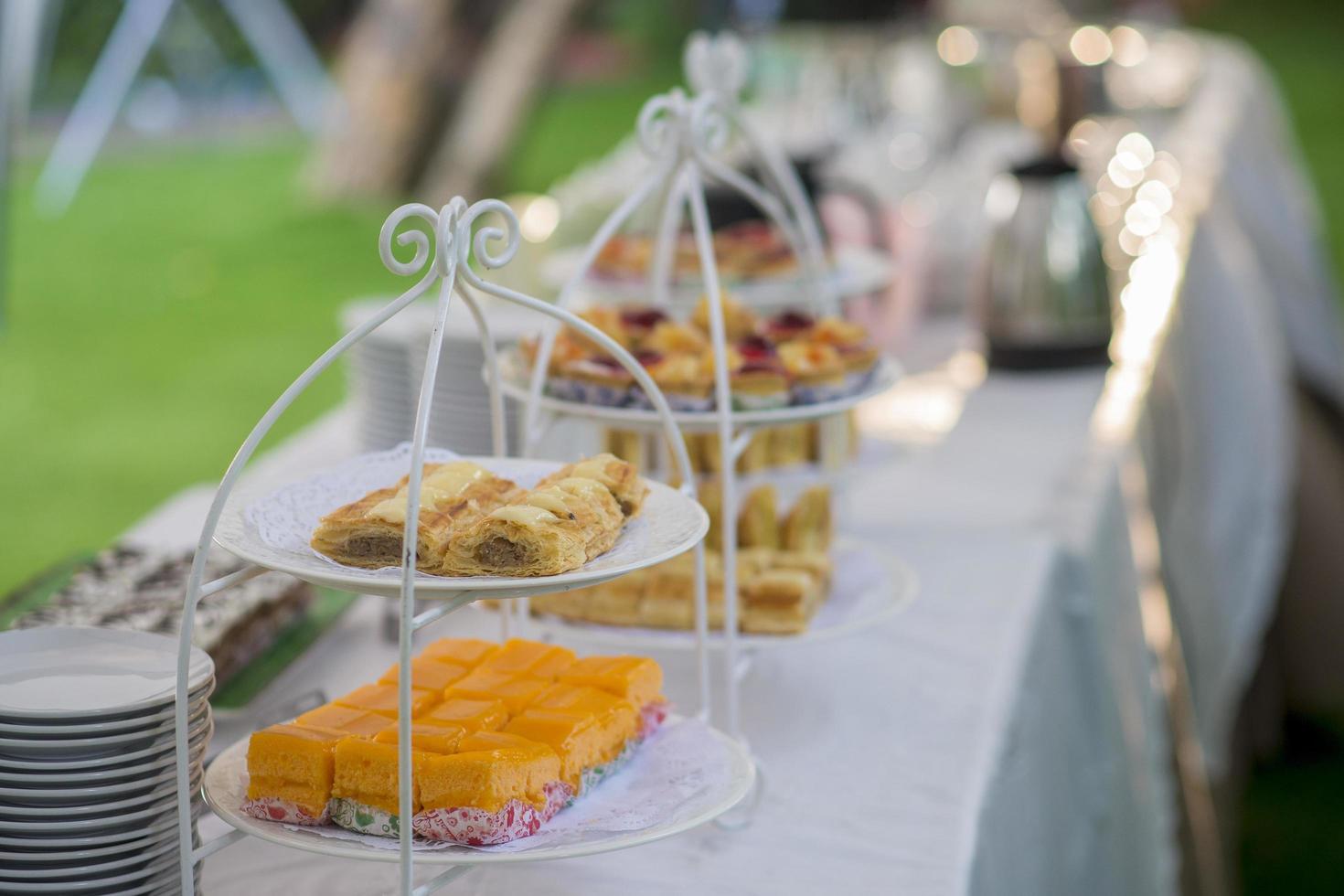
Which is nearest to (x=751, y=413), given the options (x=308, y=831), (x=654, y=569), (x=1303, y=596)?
(x=654, y=569)

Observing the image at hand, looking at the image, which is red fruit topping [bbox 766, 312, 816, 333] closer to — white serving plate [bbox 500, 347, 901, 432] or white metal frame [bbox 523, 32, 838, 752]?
white metal frame [bbox 523, 32, 838, 752]

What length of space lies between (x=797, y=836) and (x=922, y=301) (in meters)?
1.42

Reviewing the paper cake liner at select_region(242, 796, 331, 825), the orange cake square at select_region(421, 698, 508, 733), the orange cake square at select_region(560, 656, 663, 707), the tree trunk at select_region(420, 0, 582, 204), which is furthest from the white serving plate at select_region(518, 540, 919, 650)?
the tree trunk at select_region(420, 0, 582, 204)

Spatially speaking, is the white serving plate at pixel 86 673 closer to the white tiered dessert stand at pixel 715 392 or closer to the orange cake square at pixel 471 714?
the orange cake square at pixel 471 714

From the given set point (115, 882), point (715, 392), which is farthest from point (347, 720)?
point (715, 392)

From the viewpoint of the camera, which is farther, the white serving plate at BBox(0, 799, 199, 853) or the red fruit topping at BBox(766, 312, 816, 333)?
the red fruit topping at BBox(766, 312, 816, 333)

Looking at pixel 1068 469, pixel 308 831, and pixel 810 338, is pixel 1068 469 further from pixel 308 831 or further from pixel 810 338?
pixel 308 831

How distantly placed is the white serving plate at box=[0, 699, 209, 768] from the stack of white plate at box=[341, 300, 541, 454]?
0.51m

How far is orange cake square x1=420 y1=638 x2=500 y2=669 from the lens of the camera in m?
0.89

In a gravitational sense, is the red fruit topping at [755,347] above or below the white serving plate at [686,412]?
above

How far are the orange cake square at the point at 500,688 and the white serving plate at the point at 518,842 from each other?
0.06 metres

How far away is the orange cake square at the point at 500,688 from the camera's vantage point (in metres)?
0.83

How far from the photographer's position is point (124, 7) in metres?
8.21

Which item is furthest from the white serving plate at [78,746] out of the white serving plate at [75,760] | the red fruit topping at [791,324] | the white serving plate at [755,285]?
the white serving plate at [755,285]
